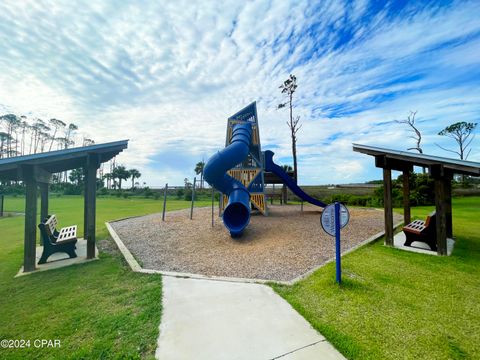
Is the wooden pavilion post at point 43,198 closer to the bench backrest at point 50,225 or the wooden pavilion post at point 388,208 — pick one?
the bench backrest at point 50,225

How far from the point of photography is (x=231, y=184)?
8.36 meters

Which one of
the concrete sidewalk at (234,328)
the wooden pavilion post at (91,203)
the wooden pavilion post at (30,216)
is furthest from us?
the wooden pavilion post at (91,203)

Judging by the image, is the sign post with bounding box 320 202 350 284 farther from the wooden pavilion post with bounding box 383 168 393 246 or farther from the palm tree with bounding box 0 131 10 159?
the palm tree with bounding box 0 131 10 159

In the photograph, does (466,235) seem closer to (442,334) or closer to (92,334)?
(442,334)

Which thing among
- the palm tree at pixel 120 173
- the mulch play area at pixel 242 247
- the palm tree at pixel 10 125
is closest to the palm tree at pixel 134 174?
the palm tree at pixel 120 173

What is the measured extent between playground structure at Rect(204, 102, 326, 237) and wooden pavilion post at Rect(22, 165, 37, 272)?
4.44 m

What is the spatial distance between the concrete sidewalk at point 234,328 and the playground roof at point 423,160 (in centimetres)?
488

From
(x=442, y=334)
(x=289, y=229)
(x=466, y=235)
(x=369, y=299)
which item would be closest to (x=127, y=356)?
(x=369, y=299)

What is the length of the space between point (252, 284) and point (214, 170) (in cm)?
439

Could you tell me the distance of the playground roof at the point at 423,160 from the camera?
15.8 feet

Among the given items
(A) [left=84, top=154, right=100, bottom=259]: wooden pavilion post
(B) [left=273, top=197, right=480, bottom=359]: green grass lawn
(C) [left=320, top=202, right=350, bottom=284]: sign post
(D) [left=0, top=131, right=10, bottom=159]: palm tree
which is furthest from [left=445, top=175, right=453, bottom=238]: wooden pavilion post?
(D) [left=0, top=131, right=10, bottom=159]: palm tree

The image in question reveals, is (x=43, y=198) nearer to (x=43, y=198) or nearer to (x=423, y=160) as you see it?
(x=43, y=198)

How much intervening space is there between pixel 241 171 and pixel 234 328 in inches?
366

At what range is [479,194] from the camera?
22.6 m
